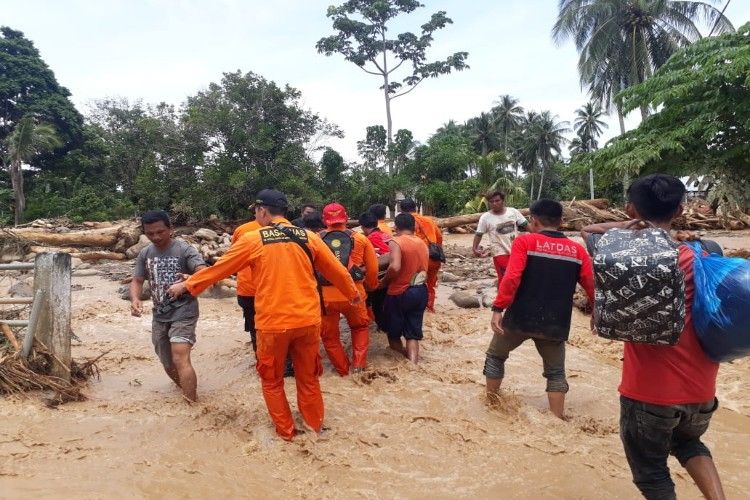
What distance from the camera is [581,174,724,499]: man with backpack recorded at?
206 centimetres

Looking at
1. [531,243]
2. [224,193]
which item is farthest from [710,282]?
[224,193]

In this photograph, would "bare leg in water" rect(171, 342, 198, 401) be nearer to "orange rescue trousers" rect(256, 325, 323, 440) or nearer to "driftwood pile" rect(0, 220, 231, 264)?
"orange rescue trousers" rect(256, 325, 323, 440)

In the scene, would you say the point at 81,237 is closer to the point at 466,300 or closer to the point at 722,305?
the point at 466,300

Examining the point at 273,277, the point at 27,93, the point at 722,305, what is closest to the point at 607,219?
the point at 273,277

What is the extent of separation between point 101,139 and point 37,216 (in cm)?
645

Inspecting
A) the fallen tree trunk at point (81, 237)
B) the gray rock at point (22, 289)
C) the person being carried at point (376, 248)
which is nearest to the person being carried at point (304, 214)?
the person being carried at point (376, 248)

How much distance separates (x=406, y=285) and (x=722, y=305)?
3582mm

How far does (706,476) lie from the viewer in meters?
2.32

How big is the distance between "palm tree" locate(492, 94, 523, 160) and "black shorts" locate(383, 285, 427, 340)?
46943 mm

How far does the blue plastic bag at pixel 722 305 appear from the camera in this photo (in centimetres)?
198

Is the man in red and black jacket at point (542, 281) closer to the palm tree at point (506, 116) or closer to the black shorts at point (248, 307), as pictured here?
the black shorts at point (248, 307)

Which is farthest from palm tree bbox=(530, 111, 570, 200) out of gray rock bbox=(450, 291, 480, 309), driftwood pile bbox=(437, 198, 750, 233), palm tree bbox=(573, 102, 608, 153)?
gray rock bbox=(450, 291, 480, 309)

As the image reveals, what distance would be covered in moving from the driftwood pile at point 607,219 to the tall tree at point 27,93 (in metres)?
23.1

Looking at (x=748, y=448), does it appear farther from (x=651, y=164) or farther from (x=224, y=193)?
(x=224, y=193)
